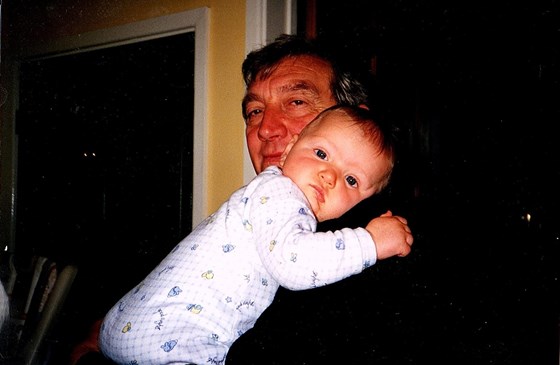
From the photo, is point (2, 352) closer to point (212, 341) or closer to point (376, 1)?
point (212, 341)

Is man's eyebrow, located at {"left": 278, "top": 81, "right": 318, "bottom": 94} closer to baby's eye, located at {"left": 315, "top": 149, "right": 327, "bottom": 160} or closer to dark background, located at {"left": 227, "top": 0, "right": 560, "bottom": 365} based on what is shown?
dark background, located at {"left": 227, "top": 0, "right": 560, "bottom": 365}

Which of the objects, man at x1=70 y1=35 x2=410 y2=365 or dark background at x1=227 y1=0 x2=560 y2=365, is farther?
man at x1=70 y1=35 x2=410 y2=365

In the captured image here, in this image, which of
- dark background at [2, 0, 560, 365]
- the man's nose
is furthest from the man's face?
dark background at [2, 0, 560, 365]

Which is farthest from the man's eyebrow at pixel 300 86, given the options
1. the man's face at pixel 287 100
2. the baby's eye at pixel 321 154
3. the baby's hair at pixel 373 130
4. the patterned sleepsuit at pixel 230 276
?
the patterned sleepsuit at pixel 230 276

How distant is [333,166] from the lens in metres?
0.82

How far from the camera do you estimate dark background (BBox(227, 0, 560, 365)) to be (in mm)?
560

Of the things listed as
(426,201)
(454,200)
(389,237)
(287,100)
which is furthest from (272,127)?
(454,200)

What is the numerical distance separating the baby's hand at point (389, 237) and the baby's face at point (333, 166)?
4.2 inches

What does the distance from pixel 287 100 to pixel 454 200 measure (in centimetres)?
100

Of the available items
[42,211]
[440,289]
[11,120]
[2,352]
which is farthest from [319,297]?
[42,211]

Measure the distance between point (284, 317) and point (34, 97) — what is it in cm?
237

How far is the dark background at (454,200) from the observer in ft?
1.84

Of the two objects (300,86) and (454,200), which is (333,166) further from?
(454,200)

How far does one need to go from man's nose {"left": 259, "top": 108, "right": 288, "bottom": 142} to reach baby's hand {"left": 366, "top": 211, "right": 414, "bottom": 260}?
20.2 inches
